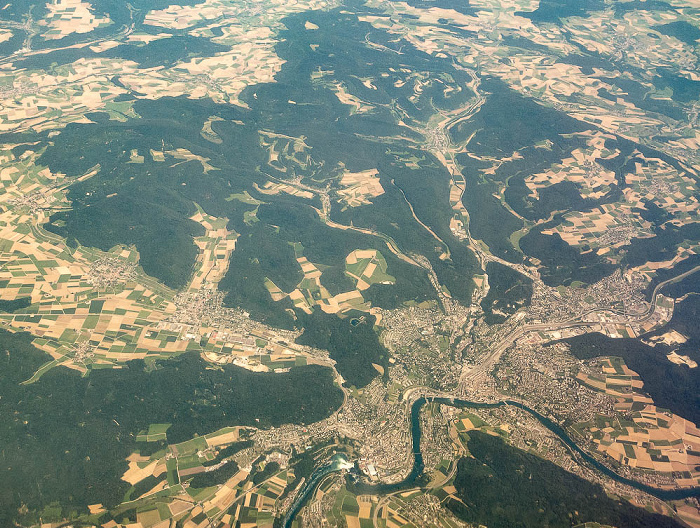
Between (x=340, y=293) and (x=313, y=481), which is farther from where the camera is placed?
(x=340, y=293)

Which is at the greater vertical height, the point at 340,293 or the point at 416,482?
the point at 340,293

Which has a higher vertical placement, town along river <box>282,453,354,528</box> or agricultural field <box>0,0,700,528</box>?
agricultural field <box>0,0,700,528</box>

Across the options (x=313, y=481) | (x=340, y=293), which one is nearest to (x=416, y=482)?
(x=313, y=481)

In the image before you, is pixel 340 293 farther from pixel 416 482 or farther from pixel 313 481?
pixel 416 482

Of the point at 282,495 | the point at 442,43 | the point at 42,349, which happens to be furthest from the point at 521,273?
the point at 442,43

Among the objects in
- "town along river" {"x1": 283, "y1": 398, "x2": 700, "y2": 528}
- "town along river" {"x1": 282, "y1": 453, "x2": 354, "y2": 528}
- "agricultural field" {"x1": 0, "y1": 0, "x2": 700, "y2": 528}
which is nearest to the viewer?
"town along river" {"x1": 282, "y1": 453, "x2": 354, "y2": 528}

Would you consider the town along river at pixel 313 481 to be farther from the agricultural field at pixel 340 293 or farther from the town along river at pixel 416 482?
the agricultural field at pixel 340 293

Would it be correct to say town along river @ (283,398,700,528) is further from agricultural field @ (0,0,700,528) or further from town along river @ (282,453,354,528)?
agricultural field @ (0,0,700,528)

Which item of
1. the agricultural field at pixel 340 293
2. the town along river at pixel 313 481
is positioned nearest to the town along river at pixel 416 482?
the town along river at pixel 313 481

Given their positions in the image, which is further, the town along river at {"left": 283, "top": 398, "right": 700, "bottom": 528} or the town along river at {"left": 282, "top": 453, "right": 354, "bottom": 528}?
the town along river at {"left": 283, "top": 398, "right": 700, "bottom": 528}

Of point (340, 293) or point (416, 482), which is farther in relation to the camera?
point (340, 293)

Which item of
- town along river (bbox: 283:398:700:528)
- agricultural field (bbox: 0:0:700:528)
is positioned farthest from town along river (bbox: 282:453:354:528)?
agricultural field (bbox: 0:0:700:528)

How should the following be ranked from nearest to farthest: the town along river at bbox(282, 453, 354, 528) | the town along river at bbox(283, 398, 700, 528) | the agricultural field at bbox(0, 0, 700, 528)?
1. the town along river at bbox(282, 453, 354, 528)
2. the town along river at bbox(283, 398, 700, 528)
3. the agricultural field at bbox(0, 0, 700, 528)
